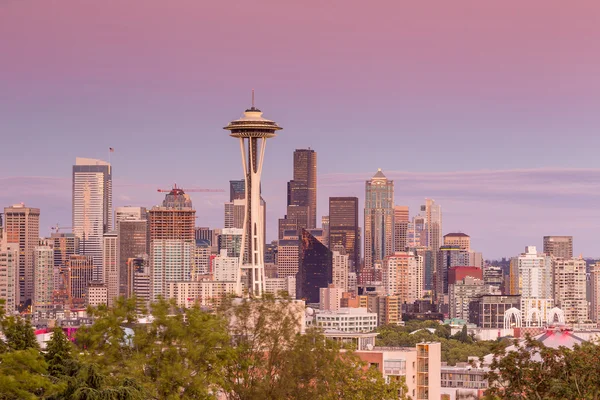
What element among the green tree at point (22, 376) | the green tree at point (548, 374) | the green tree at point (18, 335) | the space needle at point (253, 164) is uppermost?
the space needle at point (253, 164)

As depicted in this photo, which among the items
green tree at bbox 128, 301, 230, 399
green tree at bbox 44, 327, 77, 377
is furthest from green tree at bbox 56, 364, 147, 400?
green tree at bbox 128, 301, 230, 399

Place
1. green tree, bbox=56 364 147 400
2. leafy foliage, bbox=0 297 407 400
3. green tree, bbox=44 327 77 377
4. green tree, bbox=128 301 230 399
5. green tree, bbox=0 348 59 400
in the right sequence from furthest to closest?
green tree, bbox=128 301 230 399 → green tree, bbox=44 327 77 377 → leafy foliage, bbox=0 297 407 400 → green tree, bbox=56 364 147 400 → green tree, bbox=0 348 59 400

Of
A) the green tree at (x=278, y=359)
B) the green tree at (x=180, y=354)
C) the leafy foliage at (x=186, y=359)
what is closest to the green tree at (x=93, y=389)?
the leafy foliage at (x=186, y=359)

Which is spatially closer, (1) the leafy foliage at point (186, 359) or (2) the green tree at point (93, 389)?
(2) the green tree at point (93, 389)

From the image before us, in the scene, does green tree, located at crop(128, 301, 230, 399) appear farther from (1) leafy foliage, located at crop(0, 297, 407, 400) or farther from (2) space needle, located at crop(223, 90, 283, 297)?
(2) space needle, located at crop(223, 90, 283, 297)

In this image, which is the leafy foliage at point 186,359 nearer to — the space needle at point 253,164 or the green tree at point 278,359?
the green tree at point 278,359

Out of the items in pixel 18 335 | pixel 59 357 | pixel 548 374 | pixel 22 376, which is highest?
pixel 18 335

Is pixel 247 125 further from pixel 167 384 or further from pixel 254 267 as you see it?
pixel 167 384

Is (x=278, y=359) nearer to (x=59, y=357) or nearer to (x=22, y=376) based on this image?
(x=59, y=357)

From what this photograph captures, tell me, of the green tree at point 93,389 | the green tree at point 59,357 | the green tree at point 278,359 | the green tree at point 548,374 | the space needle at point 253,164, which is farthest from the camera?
the space needle at point 253,164

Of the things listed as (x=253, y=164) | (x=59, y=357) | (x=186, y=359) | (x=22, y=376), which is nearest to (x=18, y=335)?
(x=59, y=357)

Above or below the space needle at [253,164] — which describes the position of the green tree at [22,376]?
below

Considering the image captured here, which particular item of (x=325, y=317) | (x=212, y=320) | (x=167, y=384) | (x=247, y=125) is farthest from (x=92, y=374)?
(x=325, y=317)

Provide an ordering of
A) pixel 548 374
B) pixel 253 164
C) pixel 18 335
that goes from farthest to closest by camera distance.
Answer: pixel 253 164 < pixel 548 374 < pixel 18 335
